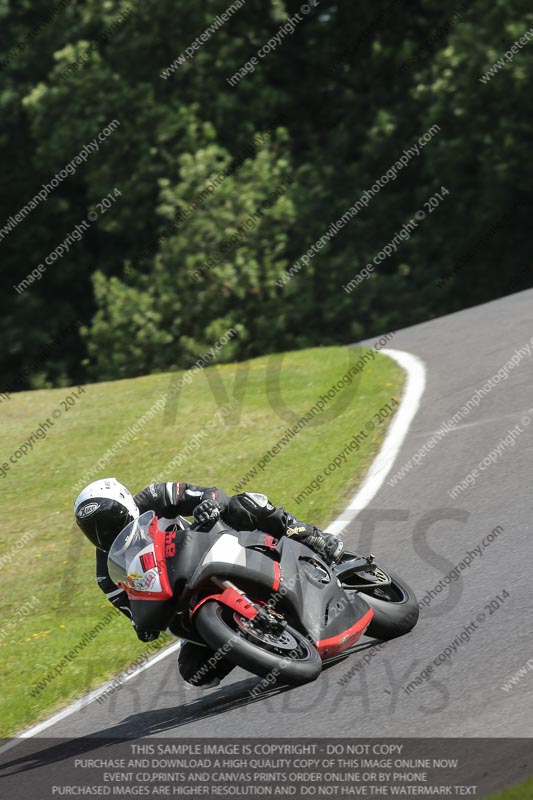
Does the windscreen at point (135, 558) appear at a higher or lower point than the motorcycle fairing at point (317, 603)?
lower

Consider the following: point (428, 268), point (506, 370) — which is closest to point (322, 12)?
point (428, 268)

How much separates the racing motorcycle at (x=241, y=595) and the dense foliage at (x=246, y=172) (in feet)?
65.0

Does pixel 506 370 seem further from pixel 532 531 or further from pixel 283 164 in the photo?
pixel 283 164

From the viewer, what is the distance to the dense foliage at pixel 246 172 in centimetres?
2794

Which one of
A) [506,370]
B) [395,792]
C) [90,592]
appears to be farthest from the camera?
[506,370]

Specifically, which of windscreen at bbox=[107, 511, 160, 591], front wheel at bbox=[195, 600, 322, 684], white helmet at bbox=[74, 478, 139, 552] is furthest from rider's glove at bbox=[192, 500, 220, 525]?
front wheel at bbox=[195, 600, 322, 684]

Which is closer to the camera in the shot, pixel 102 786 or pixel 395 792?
pixel 395 792

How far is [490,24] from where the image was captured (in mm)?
27641

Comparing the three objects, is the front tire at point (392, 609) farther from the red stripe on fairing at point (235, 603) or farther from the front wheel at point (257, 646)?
the red stripe on fairing at point (235, 603)

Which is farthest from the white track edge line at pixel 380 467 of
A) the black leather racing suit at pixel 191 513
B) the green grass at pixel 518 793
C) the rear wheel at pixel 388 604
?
the green grass at pixel 518 793

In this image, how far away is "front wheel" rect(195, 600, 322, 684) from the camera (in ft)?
19.6

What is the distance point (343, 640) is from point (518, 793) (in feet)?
6.77

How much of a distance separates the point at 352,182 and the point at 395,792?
90.0ft

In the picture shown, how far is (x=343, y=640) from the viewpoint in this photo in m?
6.57
